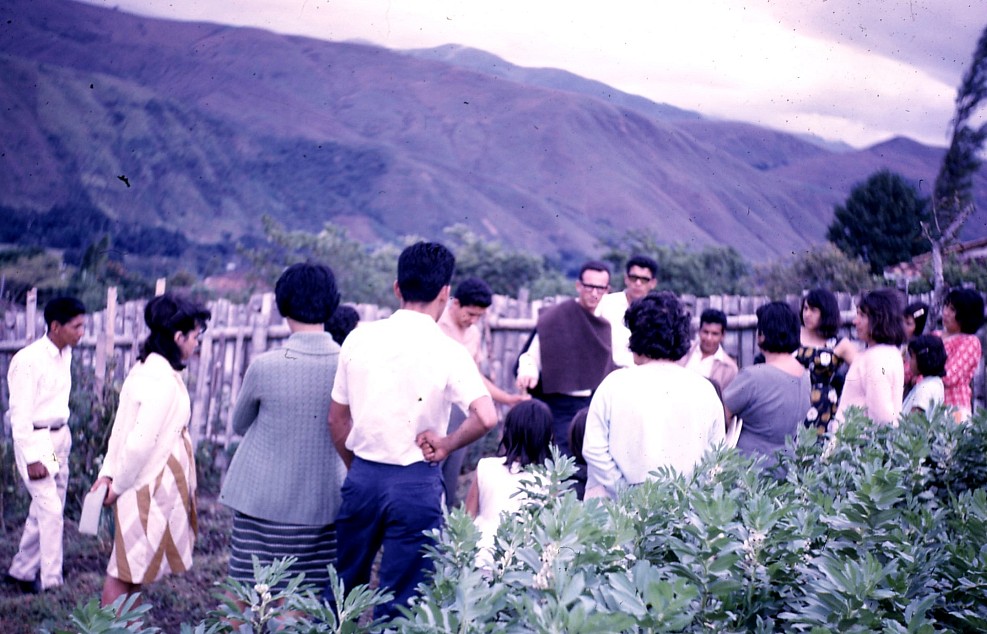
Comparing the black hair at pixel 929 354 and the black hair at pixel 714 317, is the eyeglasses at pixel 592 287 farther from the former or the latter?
the black hair at pixel 929 354

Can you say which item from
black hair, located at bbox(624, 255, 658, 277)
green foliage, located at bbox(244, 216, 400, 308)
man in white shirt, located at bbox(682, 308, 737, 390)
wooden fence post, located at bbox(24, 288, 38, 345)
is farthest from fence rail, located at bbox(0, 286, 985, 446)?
green foliage, located at bbox(244, 216, 400, 308)

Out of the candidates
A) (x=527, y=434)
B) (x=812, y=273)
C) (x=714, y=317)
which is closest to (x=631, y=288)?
(x=714, y=317)

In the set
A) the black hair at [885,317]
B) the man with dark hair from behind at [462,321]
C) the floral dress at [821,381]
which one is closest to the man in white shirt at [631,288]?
the man with dark hair from behind at [462,321]

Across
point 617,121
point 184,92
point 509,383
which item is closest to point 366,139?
point 184,92

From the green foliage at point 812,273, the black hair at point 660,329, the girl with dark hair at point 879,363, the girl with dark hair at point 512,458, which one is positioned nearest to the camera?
the black hair at point 660,329

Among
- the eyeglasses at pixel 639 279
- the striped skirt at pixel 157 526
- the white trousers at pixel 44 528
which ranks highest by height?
the eyeglasses at pixel 639 279

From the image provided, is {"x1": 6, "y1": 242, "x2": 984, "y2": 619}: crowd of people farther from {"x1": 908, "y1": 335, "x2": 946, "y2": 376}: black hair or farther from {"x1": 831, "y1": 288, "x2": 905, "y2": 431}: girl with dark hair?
{"x1": 908, "y1": 335, "x2": 946, "y2": 376}: black hair

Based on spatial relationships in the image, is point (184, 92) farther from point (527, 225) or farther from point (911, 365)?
point (911, 365)
